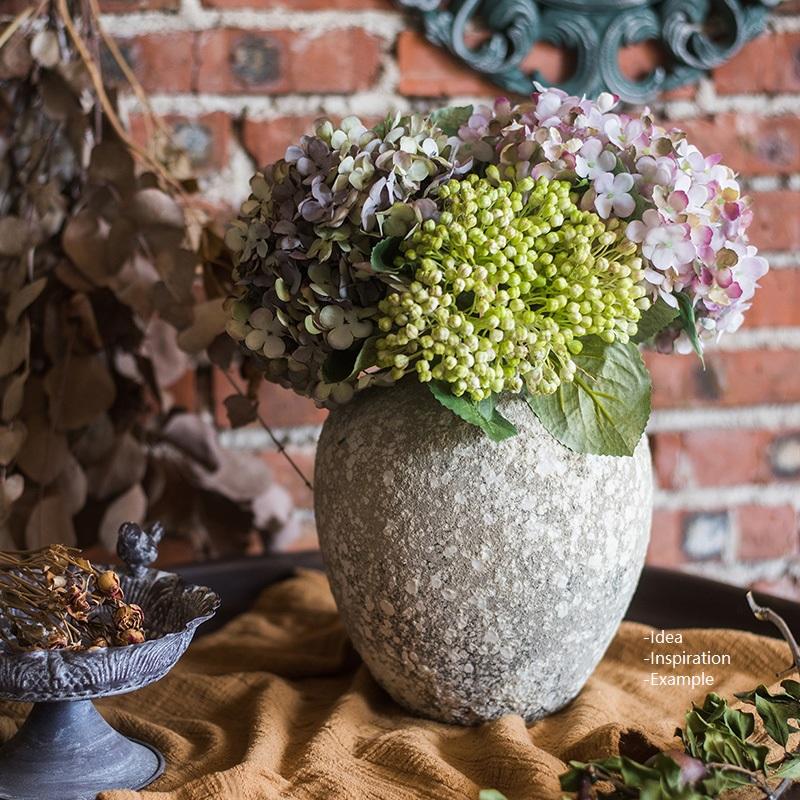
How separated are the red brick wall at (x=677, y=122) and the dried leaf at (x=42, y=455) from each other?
0.22m

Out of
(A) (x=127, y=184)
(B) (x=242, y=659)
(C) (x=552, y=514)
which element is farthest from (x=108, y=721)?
(A) (x=127, y=184)

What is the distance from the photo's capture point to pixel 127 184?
2.91 ft

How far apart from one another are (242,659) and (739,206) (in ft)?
1.63

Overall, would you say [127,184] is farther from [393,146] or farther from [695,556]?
[695,556]

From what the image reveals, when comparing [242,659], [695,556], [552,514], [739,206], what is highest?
[739,206]

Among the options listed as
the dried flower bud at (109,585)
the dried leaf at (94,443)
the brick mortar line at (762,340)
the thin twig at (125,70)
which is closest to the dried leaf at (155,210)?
the thin twig at (125,70)

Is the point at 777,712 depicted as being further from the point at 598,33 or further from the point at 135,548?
the point at 598,33

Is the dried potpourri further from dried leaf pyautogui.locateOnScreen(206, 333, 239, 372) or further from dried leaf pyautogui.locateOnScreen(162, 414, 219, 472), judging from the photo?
dried leaf pyautogui.locateOnScreen(162, 414, 219, 472)

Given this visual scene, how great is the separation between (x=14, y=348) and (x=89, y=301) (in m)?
0.10

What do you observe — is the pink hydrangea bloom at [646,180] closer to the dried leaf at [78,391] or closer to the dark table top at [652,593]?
the dark table top at [652,593]

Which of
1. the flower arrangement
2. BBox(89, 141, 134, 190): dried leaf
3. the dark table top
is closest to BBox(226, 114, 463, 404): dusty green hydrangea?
the flower arrangement

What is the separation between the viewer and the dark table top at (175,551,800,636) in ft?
2.97

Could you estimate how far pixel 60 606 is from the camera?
0.63 m

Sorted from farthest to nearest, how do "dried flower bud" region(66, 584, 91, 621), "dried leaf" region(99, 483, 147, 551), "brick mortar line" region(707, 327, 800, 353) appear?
1. "brick mortar line" region(707, 327, 800, 353)
2. "dried leaf" region(99, 483, 147, 551)
3. "dried flower bud" region(66, 584, 91, 621)
